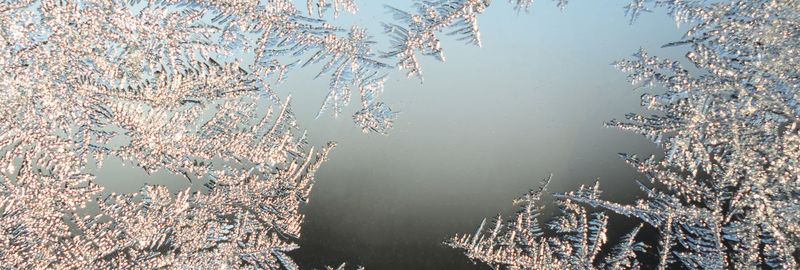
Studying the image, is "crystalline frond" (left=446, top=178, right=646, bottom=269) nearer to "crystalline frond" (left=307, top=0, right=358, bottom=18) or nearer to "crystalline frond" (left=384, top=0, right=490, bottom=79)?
"crystalline frond" (left=384, top=0, right=490, bottom=79)

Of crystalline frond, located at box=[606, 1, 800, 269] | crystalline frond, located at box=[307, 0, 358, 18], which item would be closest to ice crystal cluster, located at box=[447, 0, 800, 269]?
crystalline frond, located at box=[606, 1, 800, 269]

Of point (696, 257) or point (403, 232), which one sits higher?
point (696, 257)

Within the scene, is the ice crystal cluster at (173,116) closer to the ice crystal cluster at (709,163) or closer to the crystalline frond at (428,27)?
the crystalline frond at (428,27)

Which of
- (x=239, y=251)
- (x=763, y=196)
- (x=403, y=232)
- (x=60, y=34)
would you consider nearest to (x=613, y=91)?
(x=763, y=196)

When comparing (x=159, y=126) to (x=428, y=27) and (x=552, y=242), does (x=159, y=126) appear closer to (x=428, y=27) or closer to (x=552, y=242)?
(x=428, y=27)

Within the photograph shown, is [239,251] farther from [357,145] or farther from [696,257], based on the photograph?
[696,257]

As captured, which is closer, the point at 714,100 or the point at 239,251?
the point at 714,100
